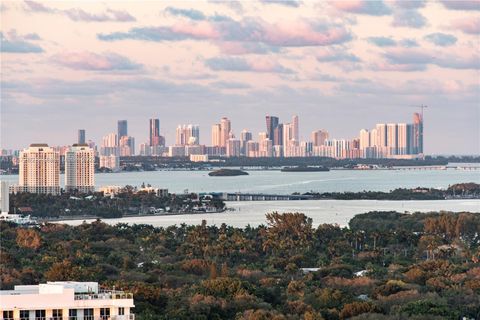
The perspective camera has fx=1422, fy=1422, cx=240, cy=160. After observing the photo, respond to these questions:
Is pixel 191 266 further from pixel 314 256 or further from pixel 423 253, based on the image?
pixel 423 253

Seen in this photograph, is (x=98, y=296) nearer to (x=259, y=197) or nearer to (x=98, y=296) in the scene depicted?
(x=98, y=296)

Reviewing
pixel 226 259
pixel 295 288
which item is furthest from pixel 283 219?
pixel 295 288

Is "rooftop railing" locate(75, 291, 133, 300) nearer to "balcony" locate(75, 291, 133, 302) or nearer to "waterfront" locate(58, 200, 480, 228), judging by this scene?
"balcony" locate(75, 291, 133, 302)

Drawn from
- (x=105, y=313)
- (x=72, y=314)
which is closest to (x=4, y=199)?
(x=105, y=313)

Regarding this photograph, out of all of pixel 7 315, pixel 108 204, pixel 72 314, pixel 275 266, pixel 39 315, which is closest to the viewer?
pixel 7 315

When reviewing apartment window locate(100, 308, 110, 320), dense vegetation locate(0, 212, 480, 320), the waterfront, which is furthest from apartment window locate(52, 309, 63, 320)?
the waterfront
